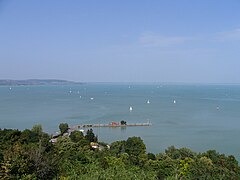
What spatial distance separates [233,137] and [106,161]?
8.71 meters

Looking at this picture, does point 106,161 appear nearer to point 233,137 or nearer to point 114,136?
point 114,136

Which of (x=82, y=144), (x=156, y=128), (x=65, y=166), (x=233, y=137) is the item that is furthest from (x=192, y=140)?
(x=65, y=166)

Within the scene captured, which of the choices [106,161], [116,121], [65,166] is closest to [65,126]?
[116,121]

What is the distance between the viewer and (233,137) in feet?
40.0

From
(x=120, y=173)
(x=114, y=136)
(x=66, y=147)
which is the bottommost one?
(x=114, y=136)

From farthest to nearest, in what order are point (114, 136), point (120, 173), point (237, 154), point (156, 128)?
point (156, 128)
point (114, 136)
point (237, 154)
point (120, 173)

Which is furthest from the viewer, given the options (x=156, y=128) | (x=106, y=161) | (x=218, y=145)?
(x=156, y=128)

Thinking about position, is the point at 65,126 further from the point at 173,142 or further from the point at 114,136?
the point at 173,142

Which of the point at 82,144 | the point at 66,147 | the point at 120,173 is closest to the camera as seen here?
the point at 120,173

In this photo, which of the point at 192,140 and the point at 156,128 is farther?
the point at 156,128

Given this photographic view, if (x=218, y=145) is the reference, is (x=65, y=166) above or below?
above

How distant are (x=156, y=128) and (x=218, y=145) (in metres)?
4.01

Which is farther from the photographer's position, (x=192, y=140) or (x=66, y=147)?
(x=192, y=140)

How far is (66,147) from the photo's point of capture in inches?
279
